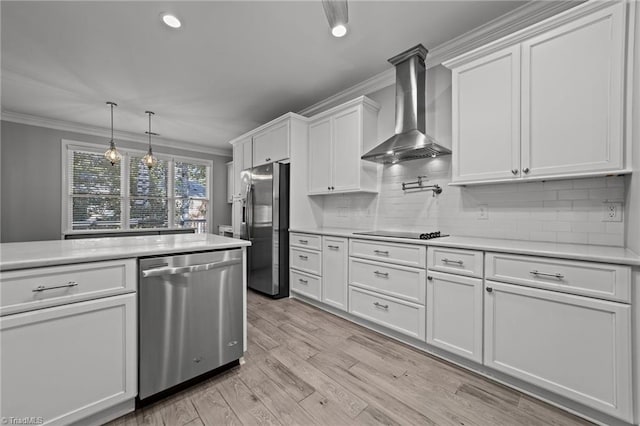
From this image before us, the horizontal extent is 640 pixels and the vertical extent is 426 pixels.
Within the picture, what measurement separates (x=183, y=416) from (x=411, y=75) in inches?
129

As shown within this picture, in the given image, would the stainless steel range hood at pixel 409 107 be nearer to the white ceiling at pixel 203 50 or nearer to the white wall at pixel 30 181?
the white ceiling at pixel 203 50

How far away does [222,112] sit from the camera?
4.26m

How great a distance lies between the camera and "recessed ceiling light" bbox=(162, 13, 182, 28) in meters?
2.14

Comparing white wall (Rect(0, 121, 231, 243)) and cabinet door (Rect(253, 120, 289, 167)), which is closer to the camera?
cabinet door (Rect(253, 120, 289, 167))

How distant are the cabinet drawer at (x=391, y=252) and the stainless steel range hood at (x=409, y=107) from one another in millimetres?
942

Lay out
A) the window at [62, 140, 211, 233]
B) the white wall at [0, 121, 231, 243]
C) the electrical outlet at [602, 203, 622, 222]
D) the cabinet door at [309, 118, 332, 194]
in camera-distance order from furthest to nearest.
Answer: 1. the window at [62, 140, 211, 233]
2. the white wall at [0, 121, 231, 243]
3. the cabinet door at [309, 118, 332, 194]
4. the electrical outlet at [602, 203, 622, 222]

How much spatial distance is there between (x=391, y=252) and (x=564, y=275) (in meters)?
1.15

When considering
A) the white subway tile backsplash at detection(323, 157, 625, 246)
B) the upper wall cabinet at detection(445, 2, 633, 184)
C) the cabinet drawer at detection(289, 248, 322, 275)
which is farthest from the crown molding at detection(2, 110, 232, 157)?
the upper wall cabinet at detection(445, 2, 633, 184)

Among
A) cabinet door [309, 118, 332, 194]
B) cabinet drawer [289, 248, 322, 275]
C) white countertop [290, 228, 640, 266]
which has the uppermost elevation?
cabinet door [309, 118, 332, 194]

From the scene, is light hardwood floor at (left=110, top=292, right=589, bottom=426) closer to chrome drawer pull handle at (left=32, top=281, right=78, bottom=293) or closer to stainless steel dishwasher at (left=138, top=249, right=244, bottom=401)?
stainless steel dishwasher at (left=138, top=249, right=244, bottom=401)

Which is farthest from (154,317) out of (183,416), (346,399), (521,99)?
(521,99)

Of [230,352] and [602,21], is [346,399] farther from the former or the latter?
→ [602,21]

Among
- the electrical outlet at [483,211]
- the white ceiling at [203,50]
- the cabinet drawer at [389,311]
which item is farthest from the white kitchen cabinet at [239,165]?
the electrical outlet at [483,211]

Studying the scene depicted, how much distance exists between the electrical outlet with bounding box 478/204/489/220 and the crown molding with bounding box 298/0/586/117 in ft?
4.88
